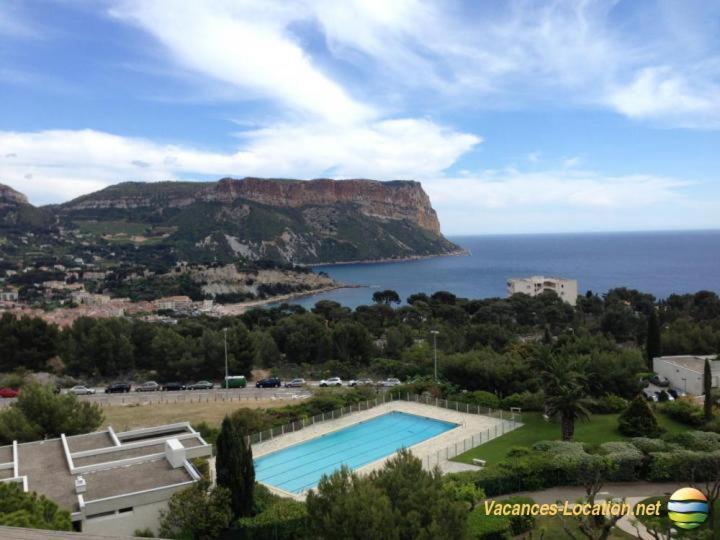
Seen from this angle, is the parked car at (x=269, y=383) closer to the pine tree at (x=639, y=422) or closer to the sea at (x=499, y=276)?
the pine tree at (x=639, y=422)

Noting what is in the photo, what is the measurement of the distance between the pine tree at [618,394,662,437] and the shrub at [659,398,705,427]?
5.89 feet

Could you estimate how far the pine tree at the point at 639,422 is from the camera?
19391 millimetres

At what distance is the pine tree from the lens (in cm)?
1939

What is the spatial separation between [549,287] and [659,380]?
5001 centimetres

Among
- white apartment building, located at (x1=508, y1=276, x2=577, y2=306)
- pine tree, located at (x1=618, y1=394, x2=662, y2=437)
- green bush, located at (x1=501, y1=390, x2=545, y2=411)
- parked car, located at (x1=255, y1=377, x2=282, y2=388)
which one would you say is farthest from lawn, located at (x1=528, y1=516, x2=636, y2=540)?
white apartment building, located at (x1=508, y1=276, x2=577, y2=306)

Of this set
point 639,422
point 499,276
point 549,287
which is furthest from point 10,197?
point 639,422

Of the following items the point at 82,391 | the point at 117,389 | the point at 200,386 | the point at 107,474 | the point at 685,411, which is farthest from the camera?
the point at 200,386

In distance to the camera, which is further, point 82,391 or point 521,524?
point 82,391

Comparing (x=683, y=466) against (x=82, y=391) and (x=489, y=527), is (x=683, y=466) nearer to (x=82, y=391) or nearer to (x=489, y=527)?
(x=489, y=527)

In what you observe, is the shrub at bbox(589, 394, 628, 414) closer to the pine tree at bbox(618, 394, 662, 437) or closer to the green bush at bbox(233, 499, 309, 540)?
the pine tree at bbox(618, 394, 662, 437)

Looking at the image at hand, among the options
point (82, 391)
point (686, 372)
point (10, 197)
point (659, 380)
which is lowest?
point (82, 391)

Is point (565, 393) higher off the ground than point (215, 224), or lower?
lower

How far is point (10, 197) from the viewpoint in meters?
176

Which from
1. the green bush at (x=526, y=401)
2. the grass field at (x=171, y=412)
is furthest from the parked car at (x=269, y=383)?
the green bush at (x=526, y=401)
